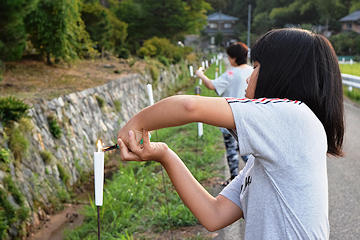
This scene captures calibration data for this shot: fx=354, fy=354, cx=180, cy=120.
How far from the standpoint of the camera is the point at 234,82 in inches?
173

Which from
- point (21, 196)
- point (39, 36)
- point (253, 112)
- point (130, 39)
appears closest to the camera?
point (253, 112)

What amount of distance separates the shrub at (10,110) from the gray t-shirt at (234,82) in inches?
96.9

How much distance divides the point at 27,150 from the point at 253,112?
4055 millimetres

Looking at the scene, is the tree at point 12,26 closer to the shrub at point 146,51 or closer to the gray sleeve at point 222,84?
the gray sleeve at point 222,84

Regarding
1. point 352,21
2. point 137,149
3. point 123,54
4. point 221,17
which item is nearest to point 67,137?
point 137,149

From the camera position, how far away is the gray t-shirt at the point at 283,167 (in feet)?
3.41

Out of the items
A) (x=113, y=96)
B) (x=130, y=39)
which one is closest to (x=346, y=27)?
(x=130, y=39)

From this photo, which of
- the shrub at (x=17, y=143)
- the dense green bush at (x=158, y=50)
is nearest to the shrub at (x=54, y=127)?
the shrub at (x=17, y=143)

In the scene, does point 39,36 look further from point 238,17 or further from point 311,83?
point 238,17

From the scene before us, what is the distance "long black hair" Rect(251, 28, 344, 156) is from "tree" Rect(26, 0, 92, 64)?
7.71 meters

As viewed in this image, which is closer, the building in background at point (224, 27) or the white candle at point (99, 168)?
the white candle at point (99, 168)

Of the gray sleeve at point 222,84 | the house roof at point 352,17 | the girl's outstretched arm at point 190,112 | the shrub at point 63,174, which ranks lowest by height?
the house roof at point 352,17

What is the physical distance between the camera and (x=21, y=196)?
381cm

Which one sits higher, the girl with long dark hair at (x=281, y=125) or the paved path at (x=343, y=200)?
the girl with long dark hair at (x=281, y=125)
